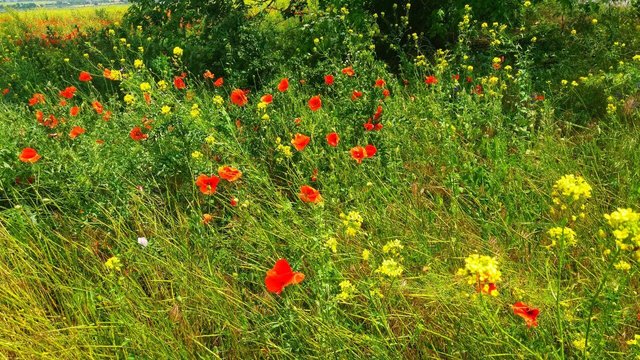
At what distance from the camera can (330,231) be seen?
1.49 m

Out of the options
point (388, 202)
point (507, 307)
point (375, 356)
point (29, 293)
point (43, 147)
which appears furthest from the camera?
point (43, 147)

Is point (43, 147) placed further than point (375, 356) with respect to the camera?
Yes

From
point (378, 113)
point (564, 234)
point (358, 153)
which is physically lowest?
point (378, 113)

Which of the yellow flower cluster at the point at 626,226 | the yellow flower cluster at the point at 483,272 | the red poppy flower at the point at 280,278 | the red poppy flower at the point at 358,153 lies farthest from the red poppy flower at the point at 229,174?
the yellow flower cluster at the point at 626,226

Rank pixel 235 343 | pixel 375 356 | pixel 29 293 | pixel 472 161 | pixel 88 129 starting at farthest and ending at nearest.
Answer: pixel 88 129 → pixel 472 161 → pixel 29 293 → pixel 235 343 → pixel 375 356

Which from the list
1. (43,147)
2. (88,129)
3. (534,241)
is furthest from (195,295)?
(88,129)

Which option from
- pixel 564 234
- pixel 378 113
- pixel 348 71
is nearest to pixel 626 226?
pixel 564 234

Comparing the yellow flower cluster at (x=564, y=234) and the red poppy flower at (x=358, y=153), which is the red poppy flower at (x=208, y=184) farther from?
the yellow flower cluster at (x=564, y=234)

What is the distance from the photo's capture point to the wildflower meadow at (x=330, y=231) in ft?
4.87

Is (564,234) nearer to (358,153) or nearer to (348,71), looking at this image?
(358,153)

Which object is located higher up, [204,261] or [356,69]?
[356,69]

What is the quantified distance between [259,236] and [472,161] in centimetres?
108

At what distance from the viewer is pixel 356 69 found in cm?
305

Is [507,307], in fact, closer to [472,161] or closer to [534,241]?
→ [534,241]
